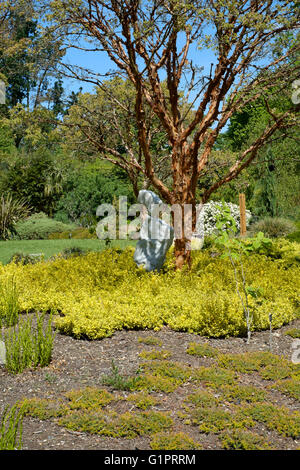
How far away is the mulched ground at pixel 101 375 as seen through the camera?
119 inches

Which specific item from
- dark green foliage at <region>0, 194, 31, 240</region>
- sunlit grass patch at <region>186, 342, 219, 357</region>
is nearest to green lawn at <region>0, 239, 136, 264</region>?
dark green foliage at <region>0, 194, 31, 240</region>

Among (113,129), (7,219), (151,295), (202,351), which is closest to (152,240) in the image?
(151,295)

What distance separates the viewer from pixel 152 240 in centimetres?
741

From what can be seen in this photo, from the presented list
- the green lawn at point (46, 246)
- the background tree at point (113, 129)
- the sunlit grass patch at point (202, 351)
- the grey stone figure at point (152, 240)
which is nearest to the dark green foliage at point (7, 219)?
the green lawn at point (46, 246)

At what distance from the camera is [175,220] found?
7.75 metres

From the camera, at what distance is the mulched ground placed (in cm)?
303

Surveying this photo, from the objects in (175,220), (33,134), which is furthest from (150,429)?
(33,134)

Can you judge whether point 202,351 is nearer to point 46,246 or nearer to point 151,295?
point 151,295

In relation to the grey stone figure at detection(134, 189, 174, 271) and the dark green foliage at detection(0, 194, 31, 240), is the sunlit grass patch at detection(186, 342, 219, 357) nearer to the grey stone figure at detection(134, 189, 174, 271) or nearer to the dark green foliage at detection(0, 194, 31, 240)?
the grey stone figure at detection(134, 189, 174, 271)

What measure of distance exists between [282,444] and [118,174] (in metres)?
19.4

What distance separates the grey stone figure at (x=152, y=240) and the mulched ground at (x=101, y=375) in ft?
7.55

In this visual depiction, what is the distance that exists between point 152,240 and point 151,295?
64.1 inches

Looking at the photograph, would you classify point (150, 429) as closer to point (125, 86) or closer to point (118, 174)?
point (125, 86)

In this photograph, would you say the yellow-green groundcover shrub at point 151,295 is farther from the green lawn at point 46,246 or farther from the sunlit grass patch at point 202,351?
the green lawn at point 46,246
